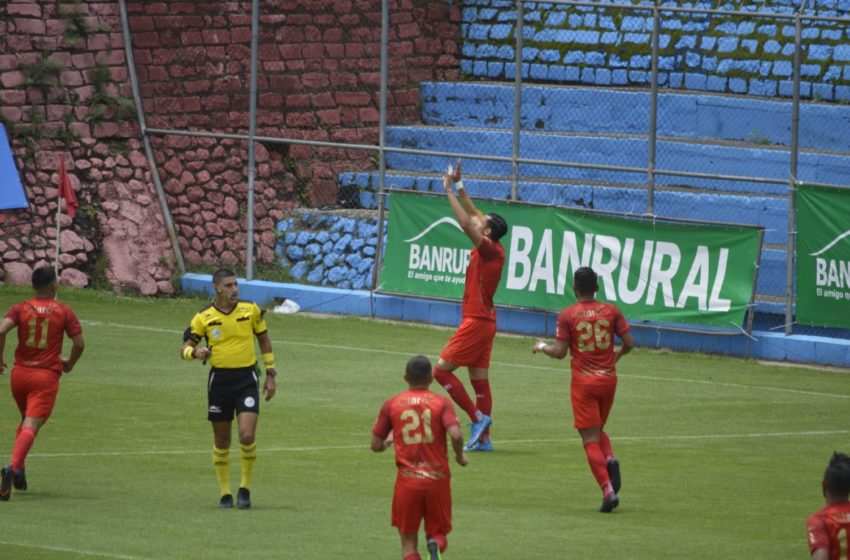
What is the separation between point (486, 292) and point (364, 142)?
16.9 meters

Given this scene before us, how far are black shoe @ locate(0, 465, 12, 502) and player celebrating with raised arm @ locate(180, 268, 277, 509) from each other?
1.59 m

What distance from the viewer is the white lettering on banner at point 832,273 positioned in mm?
23266

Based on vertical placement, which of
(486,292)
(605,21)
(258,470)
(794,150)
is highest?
(605,21)

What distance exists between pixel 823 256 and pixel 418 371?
13821 millimetres

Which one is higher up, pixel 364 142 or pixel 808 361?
pixel 364 142

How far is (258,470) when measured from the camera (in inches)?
617

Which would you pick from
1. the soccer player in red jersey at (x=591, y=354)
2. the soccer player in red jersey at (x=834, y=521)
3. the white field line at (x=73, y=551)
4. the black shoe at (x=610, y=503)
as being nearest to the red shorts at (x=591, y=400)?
the soccer player in red jersey at (x=591, y=354)

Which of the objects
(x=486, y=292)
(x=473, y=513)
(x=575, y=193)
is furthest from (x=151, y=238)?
(x=473, y=513)

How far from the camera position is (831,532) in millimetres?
8609

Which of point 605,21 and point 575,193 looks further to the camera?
point 605,21

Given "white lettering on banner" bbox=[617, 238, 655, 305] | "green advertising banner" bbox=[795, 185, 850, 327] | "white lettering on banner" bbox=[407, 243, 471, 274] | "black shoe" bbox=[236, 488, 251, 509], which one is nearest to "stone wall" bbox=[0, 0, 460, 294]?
"white lettering on banner" bbox=[407, 243, 471, 274]

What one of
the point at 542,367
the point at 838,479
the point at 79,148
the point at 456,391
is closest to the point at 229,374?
the point at 456,391

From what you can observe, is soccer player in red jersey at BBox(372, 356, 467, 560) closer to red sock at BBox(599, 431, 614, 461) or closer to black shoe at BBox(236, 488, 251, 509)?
black shoe at BBox(236, 488, 251, 509)

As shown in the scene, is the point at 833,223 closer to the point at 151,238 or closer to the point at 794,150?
the point at 794,150
